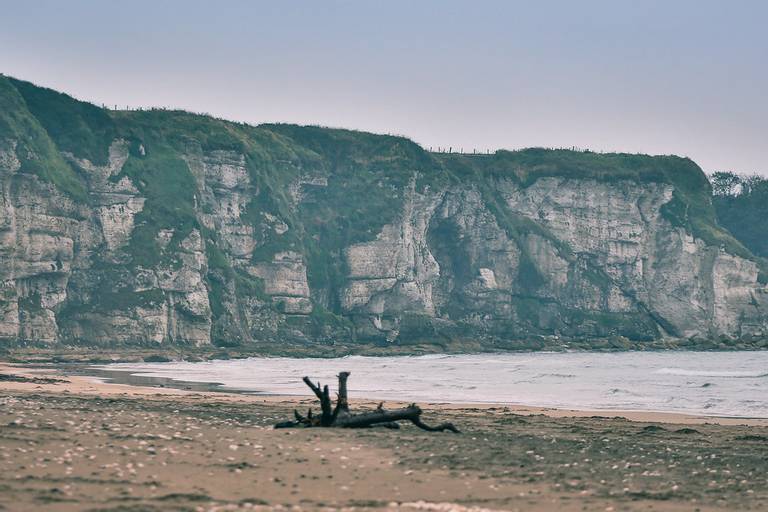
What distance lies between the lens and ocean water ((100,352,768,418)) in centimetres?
3597

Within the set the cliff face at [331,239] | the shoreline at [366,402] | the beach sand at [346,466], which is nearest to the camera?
the beach sand at [346,466]

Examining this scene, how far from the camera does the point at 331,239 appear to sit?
349 feet

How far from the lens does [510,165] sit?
120 metres

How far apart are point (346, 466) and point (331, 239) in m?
91.9

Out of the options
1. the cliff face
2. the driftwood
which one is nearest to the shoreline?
the driftwood

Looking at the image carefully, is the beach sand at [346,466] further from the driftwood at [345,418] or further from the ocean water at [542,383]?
the ocean water at [542,383]

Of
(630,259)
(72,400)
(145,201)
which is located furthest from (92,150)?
(72,400)

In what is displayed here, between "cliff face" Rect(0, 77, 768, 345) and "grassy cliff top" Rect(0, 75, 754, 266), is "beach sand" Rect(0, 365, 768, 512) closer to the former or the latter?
"cliff face" Rect(0, 77, 768, 345)

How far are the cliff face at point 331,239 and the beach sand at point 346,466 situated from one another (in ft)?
186

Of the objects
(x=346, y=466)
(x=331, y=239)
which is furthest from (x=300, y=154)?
(x=346, y=466)

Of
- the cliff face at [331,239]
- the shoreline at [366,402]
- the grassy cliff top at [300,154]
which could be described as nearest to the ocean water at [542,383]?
the shoreline at [366,402]

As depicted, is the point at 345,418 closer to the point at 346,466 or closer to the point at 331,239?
the point at 346,466

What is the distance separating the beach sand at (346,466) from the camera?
39.7 ft

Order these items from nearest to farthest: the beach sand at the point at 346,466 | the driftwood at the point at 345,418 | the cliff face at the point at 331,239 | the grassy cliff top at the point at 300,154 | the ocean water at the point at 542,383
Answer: the beach sand at the point at 346,466, the driftwood at the point at 345,418, the ocean water at the point at 542,383, the cliff face at the point at 331,239, the grassy cliff top at the point at 300,154
